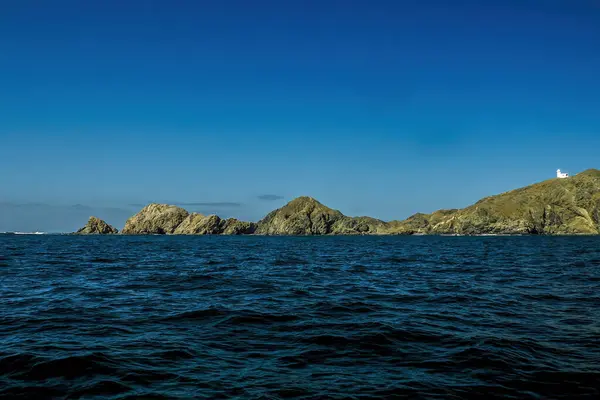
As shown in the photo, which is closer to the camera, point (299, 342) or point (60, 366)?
point (60, 366)

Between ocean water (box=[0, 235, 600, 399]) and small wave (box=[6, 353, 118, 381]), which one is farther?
small wave (box=[6, 353, 118, 381])

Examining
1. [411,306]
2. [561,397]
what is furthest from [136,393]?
[411,306]

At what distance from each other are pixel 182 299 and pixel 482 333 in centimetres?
1510

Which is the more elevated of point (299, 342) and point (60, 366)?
point (60, 366)

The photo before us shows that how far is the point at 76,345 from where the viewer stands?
13211mm

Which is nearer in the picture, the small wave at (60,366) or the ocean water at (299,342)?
the ocean water at (299,342)

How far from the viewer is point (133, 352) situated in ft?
41.4

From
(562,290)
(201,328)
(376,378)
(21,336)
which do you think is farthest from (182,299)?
(562,290)

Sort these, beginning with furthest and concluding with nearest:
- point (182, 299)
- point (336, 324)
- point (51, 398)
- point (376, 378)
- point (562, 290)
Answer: point (562, 290) → point (182, 299) → point (336, 324) → point (376, 378) → point (51, 398)

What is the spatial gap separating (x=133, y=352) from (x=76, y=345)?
221 cm

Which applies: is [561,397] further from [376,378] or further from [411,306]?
[411,306]

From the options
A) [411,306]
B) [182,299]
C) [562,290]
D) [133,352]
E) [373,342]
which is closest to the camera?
[133,352]

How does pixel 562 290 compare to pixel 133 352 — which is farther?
pixel 562 290

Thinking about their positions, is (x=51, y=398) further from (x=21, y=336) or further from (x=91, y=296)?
(x=91, y=296)
